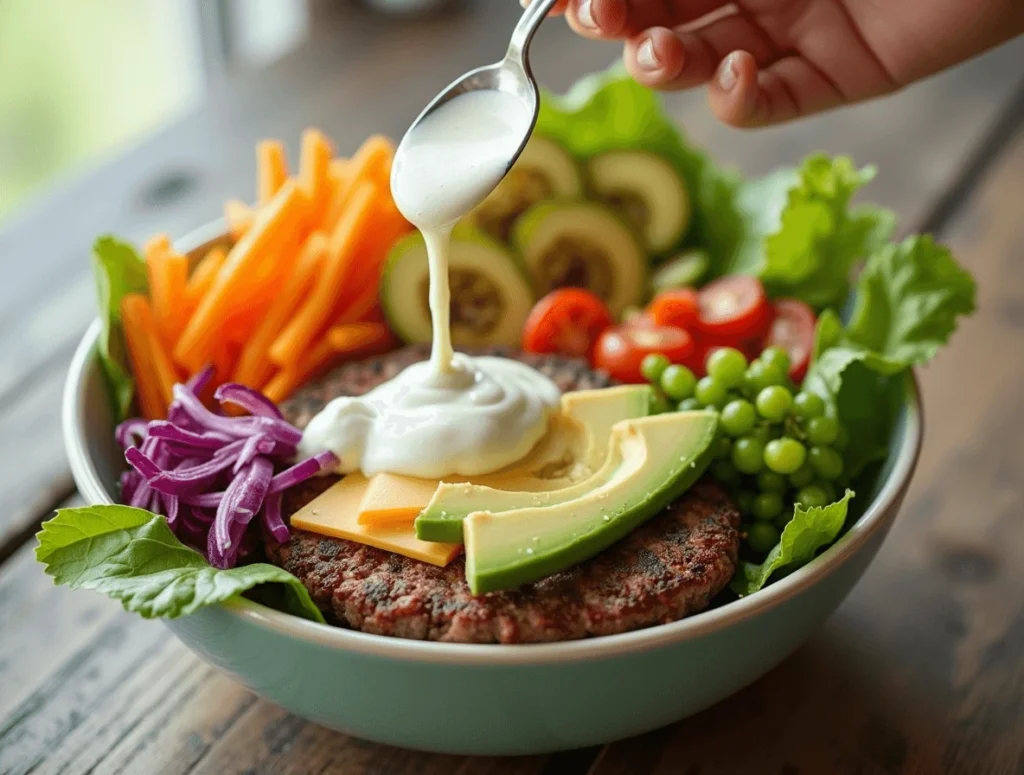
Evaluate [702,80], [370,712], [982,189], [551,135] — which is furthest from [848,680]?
[982,189]

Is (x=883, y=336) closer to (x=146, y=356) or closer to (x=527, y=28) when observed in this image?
(x=527, y=28)

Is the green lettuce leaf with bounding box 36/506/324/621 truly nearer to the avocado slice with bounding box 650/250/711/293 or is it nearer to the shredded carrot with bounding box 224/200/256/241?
the shredded carrot with bounding box 224/200/256/241

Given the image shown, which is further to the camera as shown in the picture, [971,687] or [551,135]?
[551,135]

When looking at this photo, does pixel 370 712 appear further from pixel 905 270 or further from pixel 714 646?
pixel 905 270

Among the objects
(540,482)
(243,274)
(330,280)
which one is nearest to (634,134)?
(330,280)

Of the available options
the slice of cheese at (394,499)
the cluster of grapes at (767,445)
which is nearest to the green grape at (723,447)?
the cluster of grapes at (767,445)

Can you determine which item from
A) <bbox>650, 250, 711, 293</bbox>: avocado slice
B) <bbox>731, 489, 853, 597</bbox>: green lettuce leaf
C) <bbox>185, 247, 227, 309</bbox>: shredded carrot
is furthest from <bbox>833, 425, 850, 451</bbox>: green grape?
<bbox>185, 247, 227, 309</bbox>: shredded carrot
